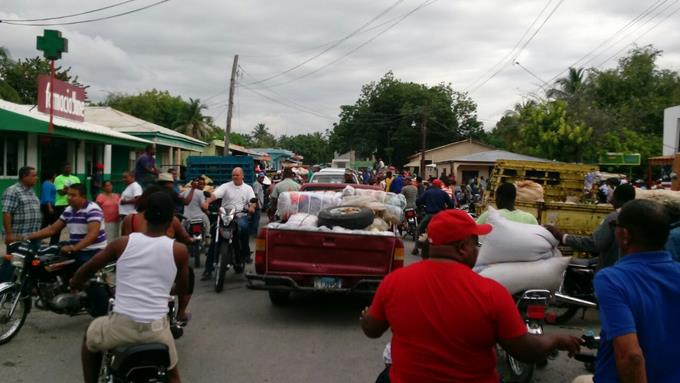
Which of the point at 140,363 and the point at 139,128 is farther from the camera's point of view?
the point at 139,128

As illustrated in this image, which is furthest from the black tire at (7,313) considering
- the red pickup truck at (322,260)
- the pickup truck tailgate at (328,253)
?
the pickup truck tailgate at (328,253)

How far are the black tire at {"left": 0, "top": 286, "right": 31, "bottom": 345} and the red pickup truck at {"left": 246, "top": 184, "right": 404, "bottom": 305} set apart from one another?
250 centimetres

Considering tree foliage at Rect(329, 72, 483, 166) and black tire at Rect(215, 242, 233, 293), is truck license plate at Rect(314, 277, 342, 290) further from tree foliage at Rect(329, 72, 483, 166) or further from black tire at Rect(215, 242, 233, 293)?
tree foliage at Rect(329, 72, 483, 166)

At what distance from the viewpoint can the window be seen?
16.2 meters

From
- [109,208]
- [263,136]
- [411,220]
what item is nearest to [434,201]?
[411,220]

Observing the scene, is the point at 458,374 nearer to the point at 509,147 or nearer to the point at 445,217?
the point at 445,217

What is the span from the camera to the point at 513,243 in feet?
18.2

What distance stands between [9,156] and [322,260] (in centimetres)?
1264

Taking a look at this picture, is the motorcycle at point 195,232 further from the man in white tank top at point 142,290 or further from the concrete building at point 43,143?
the man in white tank top at point 142,290

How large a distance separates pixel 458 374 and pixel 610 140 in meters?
43.3

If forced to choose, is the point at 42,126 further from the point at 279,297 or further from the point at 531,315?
the point at 531,315

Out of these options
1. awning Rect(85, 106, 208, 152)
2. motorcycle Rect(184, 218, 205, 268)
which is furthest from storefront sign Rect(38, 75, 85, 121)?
awning Rect(85, 106, 208, 152)

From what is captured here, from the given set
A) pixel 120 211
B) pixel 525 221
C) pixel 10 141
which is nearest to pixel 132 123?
pixel 10 141

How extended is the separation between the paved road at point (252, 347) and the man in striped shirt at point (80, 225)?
→ 963 mm
